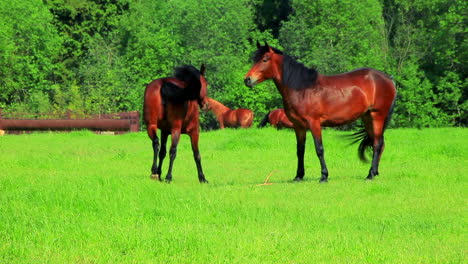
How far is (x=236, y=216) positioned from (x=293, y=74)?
563cm

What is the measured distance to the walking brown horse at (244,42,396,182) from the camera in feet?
49.8

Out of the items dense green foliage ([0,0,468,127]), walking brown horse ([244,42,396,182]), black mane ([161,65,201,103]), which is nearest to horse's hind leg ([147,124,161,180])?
black mane ([161,65,201,103])

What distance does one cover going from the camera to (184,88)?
49.1ft

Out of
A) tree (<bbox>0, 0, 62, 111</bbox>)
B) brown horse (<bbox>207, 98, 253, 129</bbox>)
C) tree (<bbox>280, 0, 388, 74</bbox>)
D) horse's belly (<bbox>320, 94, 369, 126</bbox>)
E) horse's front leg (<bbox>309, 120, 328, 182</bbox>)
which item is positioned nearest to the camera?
horse's front leg (<bbox>309, 120, 328, 182</bbox>)

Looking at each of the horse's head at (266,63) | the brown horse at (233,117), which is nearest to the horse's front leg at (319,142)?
the horse's head at (266,63)

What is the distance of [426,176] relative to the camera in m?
15.3

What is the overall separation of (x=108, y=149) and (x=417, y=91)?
34074 millimetres

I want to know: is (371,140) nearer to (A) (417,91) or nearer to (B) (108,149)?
(B) (108,149)

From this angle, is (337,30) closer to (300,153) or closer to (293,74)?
(300,153)

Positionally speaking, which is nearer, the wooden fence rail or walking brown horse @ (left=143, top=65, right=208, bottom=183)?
walking brown horse @ (left=143, top=65, right=208, bottom=183)

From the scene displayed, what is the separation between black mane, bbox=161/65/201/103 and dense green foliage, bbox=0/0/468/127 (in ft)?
126

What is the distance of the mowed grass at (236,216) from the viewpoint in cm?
796

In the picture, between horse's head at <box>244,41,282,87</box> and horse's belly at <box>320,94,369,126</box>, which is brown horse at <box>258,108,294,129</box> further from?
horse's head at <box>244,41,282,87</box>

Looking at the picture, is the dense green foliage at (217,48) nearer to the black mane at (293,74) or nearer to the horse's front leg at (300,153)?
the horse's front leg at (300,153)
